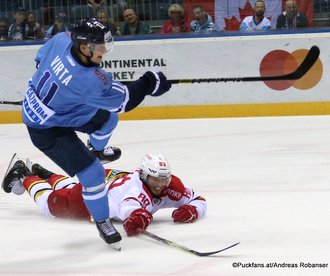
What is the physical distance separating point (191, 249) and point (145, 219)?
0.35 metres

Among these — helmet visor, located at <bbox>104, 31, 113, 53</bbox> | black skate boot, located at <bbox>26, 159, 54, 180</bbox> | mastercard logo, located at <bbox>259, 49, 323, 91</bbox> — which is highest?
helmet visor, located at <bbox>104, 31, 113, 53</bbox>

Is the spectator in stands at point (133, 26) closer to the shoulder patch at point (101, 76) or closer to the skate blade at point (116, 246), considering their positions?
the shoulder patch at point (101, 76)

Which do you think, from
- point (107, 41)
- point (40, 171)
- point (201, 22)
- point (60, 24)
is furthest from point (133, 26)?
point (107, 41)

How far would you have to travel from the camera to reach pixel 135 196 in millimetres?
4000

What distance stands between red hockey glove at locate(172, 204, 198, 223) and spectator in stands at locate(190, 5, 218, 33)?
5.30 m

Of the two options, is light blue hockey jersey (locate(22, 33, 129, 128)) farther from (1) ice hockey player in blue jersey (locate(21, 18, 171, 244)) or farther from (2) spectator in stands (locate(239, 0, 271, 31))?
(2) spectator in stands (locate(239, 0, 271, 31))

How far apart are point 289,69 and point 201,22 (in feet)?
3.67

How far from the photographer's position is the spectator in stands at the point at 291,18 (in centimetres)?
901

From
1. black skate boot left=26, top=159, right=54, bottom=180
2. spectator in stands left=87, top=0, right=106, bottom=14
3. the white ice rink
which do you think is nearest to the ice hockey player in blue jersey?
the white ice rink

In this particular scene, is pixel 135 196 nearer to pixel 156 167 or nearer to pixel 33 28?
pixel 156 167

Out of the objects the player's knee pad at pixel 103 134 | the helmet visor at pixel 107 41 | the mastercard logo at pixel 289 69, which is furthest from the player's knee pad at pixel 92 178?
the mastercard logo at pixel 289 69

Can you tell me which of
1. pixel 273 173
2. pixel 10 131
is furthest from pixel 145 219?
pixel 10 131

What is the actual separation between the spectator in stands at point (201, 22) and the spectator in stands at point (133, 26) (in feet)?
1.71

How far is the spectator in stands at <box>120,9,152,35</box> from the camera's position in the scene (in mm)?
9422
